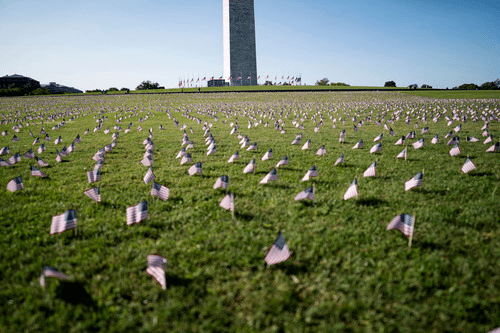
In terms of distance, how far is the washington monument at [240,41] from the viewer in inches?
3501

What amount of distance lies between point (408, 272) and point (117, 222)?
4.21 meters

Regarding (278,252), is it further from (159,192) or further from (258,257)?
(159,192)

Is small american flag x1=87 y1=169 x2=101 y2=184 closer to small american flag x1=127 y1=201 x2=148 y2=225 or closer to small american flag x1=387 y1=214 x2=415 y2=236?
small american flag x1=127 y1=201 x2=148 y2=225

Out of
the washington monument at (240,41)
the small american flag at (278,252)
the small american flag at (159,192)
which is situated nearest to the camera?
the small american flag at (278,252)

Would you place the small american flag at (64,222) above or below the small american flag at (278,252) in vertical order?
above

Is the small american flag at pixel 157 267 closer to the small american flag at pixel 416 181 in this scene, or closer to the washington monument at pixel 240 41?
the small american flag at pixel 416 181

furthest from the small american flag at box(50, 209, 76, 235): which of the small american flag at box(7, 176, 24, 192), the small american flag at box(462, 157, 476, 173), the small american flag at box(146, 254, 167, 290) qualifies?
the small american flag at box(462, 157, 476, 173)

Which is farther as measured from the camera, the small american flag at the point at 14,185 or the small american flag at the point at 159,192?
the small american flag at the point at 14,185

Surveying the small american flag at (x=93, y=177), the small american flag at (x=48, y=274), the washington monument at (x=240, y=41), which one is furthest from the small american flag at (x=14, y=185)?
the washington monument at (x=240, y=41)

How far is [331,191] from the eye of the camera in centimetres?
536

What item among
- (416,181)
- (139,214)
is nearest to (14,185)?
(139,214)

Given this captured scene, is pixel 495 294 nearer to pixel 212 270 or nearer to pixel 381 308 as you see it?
pixel 381 308

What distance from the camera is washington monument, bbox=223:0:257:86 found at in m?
88.9

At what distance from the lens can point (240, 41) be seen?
91062 mm
